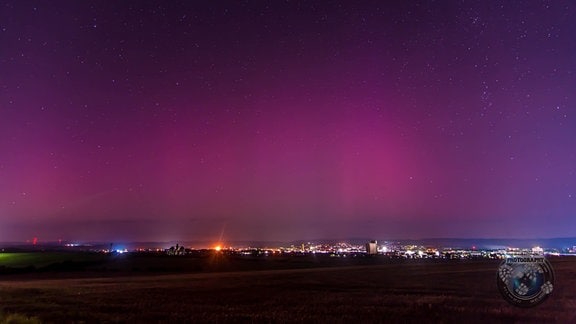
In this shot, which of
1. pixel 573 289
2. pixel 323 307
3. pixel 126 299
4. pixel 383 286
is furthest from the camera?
pixel 383 286

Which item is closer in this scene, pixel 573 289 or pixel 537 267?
pixel 537 267

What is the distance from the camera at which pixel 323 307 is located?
25.8 meters

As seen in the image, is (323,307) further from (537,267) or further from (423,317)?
(537,267)

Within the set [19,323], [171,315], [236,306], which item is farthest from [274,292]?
[19,323]

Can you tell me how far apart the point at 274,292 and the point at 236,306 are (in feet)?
24.4
